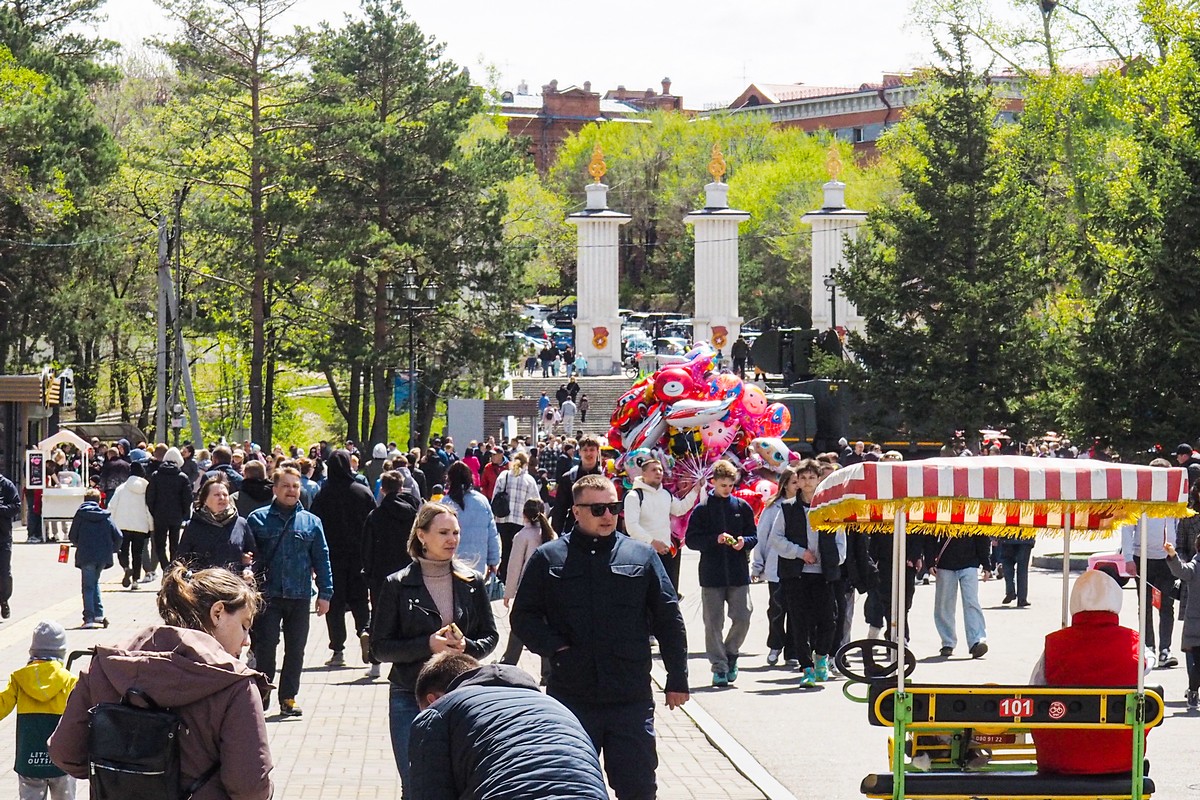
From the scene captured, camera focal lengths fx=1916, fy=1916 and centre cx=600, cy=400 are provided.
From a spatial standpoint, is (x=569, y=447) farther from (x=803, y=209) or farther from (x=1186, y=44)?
(x=803, y=209)

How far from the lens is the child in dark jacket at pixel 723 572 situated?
49.1ft

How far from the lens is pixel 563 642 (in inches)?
311

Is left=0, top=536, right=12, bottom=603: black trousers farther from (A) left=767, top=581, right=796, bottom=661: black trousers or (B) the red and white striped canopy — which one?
(B) the red and white striped canopy

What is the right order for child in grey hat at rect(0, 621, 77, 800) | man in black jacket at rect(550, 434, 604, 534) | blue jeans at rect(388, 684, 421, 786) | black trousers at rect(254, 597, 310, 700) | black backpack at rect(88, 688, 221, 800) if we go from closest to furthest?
black backpack at rect(88, 688, 221, 800), child in grey hat at rect(0, 621, 77, 800), blue jeans at rect(388, 684, 421, 786), black trousers at rect(254, 597, 310, 700), man in black jacket at rect(550, 434, 604, 534)

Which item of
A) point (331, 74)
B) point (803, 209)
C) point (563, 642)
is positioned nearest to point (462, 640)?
point (563, 642)

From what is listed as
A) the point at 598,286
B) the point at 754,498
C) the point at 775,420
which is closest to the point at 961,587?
the point at 754,498

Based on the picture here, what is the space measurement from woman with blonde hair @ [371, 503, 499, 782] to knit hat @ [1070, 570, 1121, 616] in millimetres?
2665

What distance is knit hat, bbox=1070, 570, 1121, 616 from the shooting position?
339 inches

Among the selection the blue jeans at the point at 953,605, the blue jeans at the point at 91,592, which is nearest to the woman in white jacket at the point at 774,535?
the blue jeans at the point at 953,605

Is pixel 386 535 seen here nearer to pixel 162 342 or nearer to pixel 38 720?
pixel 38 720

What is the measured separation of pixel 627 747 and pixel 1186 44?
31800 mm

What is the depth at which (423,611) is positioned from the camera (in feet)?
28.1

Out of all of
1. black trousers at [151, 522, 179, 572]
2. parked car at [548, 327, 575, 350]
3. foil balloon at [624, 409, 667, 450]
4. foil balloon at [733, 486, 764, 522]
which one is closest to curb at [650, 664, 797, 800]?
black trousers at [151, 522, 179, 572]

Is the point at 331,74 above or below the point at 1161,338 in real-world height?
above
